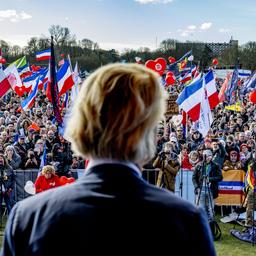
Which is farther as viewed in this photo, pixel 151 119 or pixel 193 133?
pixel 193 133

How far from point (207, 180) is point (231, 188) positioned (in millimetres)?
1604

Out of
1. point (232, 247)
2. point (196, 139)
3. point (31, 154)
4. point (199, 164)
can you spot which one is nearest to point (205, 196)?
point (199, 164)

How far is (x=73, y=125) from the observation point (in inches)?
64.5

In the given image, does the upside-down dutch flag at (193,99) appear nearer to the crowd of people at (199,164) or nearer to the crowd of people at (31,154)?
the crowd of people at (199,164)

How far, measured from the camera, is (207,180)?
10.5 metres

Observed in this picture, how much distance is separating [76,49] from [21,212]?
7366cm

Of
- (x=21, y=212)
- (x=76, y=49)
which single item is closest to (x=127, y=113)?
(x=21, y=212)

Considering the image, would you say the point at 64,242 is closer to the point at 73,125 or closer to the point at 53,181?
the point at 73,125

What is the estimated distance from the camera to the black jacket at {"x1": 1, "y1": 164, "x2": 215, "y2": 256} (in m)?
1.47

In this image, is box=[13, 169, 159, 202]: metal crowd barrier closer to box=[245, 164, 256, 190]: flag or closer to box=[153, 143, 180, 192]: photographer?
box=[153, 143, 180, 192]: photographer

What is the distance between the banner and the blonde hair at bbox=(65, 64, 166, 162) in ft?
34.5

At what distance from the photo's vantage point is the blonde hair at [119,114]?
1.55 metres

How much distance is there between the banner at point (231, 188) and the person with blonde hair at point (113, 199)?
10.5m

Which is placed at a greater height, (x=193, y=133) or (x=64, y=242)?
(x=64, y=242)
